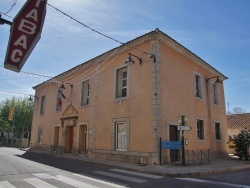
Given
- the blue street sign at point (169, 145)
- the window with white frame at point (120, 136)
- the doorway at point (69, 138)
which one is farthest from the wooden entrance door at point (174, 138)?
the doorway at point (69, 138)

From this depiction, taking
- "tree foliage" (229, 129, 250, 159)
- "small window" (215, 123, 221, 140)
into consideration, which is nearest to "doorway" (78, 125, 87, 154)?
"small window" (215, 123, 221, 140)

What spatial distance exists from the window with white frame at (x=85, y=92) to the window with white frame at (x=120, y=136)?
14.8 ft

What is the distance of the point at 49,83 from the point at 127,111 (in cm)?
1264

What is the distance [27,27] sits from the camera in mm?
5762

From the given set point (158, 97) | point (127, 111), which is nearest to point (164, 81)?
point (158, 97)

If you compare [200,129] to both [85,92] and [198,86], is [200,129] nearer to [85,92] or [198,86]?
[198,86]

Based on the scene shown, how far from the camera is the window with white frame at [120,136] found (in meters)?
13.4

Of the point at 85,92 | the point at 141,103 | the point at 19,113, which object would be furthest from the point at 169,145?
the point at 19,113

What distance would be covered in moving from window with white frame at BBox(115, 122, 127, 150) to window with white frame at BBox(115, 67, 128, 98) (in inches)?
73.0

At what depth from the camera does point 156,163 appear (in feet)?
36.9

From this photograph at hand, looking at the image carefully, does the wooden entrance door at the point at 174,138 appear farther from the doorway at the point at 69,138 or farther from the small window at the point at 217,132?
the doorway at the point at 69,138

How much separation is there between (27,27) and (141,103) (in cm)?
793

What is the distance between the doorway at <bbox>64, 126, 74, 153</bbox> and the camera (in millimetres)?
18647

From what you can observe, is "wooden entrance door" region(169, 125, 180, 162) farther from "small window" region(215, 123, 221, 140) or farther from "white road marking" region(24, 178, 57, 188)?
"white road marking" region(24, 178, 57, 188)
